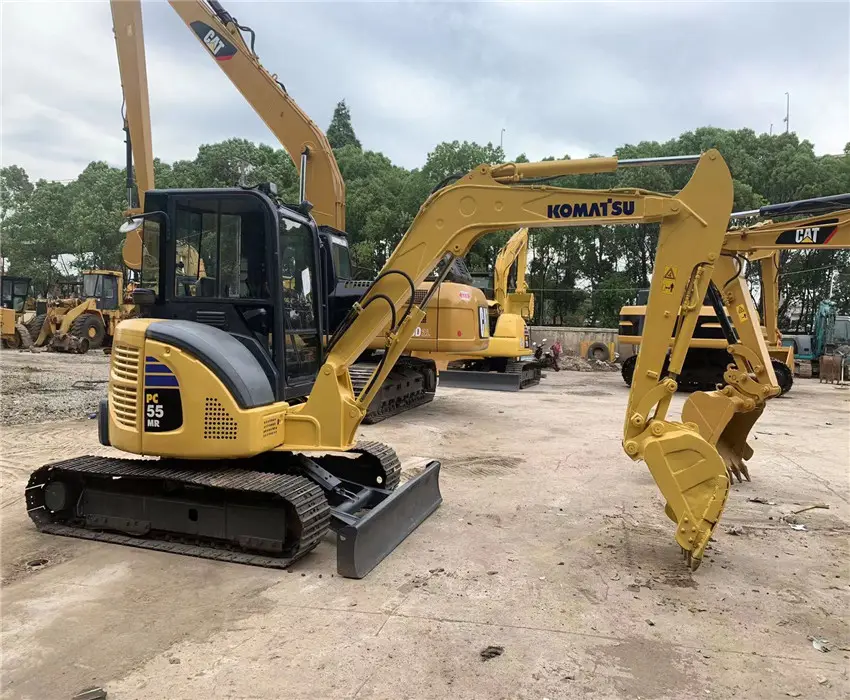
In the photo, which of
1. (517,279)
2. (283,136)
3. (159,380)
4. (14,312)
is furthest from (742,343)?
(14,312)

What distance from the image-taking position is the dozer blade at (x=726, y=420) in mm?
6410

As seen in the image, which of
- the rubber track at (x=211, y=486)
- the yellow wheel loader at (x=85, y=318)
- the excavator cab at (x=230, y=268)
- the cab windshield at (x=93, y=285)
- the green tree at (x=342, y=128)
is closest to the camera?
the rubber track at (x=211, y=486)

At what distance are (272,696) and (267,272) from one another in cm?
288

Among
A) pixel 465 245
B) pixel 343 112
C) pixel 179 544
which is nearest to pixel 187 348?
pixel 179 544

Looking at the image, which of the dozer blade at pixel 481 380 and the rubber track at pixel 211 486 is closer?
the rubber track at pixel 211 486

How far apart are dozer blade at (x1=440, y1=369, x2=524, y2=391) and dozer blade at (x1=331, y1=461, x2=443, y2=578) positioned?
9.58 meters

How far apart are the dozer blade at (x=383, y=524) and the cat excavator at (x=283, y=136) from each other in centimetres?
442

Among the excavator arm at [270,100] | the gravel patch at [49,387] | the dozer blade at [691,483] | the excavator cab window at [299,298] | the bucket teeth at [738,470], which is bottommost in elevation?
the bucket teeth at [738,470]

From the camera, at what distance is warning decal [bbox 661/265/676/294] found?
4465mm

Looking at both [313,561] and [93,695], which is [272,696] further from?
[313,561]

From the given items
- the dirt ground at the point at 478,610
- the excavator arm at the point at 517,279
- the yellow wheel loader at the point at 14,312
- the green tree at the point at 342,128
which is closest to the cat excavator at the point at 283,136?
the dirt ground at the point at 478,610

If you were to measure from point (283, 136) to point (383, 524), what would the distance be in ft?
26.4

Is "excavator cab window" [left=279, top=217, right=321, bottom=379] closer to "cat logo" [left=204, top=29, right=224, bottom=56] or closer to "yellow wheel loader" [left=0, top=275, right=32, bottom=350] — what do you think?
"cat logo" [left=204, top=29, right=224, bottom=56]

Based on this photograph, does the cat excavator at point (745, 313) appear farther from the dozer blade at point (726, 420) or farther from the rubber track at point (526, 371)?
the rubber track at point (526, 371)
